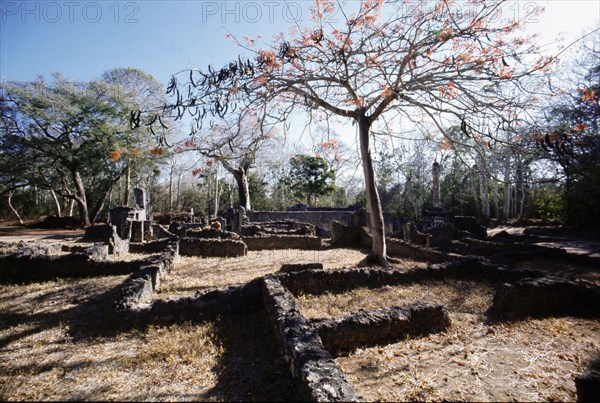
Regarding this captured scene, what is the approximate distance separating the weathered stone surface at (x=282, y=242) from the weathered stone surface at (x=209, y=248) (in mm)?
2075

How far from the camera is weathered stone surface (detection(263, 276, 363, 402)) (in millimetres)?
2459

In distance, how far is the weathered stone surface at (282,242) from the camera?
1349 centimetres

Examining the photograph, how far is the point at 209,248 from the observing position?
37.1 ft

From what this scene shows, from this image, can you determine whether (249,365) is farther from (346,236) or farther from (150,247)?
(346,236)

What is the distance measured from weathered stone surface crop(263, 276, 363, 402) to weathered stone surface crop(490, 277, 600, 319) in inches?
133

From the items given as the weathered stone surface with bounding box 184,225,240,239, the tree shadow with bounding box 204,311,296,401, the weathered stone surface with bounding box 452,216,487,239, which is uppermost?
the weathered stone surface with bounding box 452,216,487,239

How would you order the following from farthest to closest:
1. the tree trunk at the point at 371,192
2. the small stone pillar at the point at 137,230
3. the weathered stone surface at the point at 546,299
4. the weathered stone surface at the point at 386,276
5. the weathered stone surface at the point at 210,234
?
1. the small stone pillar at the point at 137,230
2. the weathered stone surface at the point at 210,234
3. the tree trunk at the point at 371,192
4. the weathered stone surface at the point at 386,276
5. the weathered stone surface at the point at 546,299

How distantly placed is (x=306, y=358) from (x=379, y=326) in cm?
146

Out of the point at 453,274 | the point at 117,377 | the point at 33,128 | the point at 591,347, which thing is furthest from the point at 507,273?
the point at 33,128

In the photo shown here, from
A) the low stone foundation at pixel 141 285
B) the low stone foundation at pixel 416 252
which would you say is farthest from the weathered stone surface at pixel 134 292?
the low stone foundation at pixel 416 252

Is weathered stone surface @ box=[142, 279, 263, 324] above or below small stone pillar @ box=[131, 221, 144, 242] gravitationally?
below

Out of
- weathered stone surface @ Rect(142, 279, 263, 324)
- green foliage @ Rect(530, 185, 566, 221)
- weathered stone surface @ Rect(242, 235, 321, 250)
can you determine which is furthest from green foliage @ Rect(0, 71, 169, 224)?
green foliage @ Rect(530, 185, 566, 221)

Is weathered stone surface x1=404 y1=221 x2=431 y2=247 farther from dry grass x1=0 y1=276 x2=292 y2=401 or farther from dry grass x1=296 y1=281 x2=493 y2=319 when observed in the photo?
dry grass x1=0 y1=276 x2=292 y2=401

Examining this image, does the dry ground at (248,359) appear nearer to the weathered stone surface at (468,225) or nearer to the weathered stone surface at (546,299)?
the weathered stone surface at (546,299)
